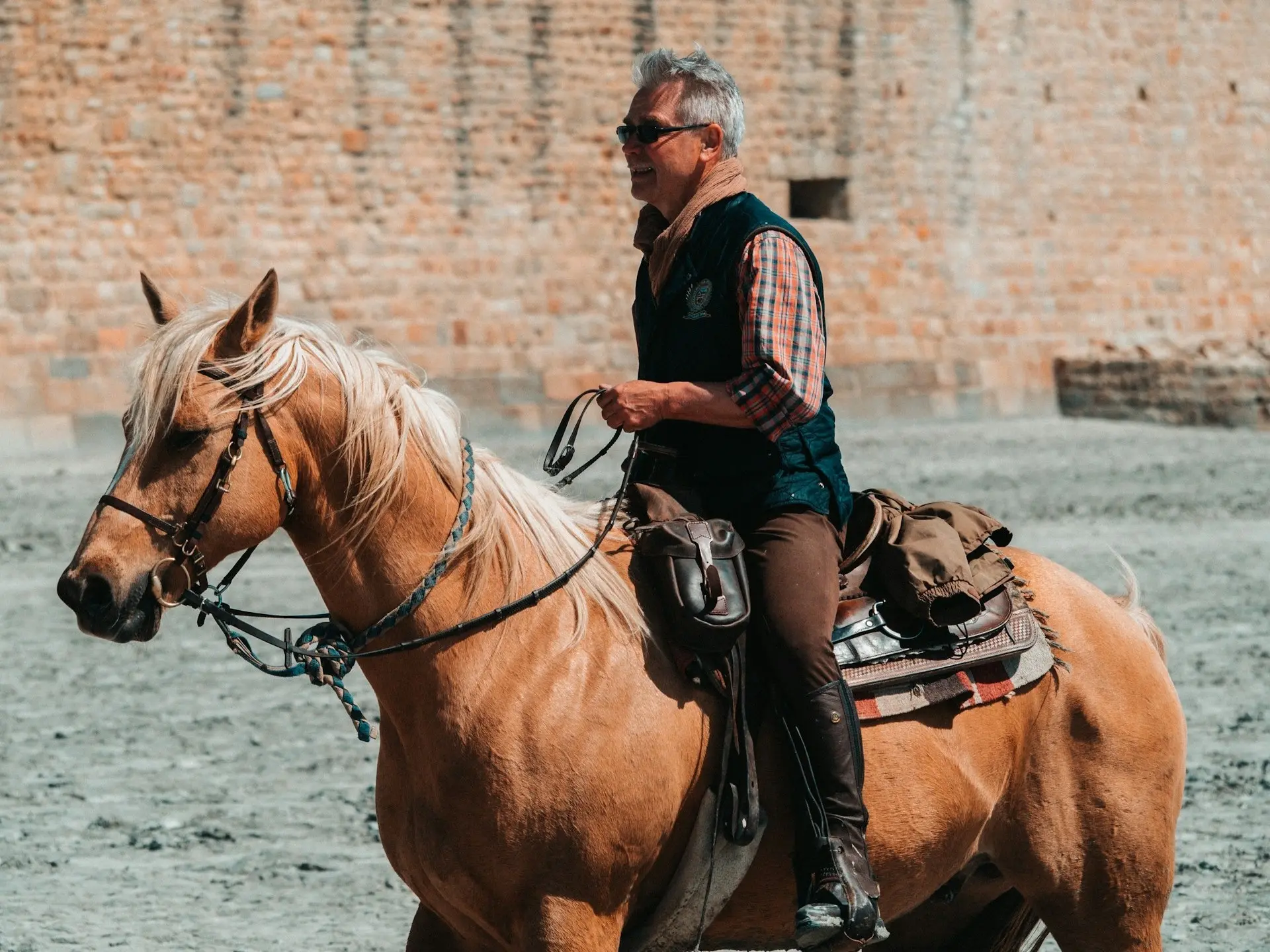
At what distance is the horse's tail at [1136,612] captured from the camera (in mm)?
4188

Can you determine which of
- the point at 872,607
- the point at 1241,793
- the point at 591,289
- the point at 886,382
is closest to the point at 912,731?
the point at 872,607

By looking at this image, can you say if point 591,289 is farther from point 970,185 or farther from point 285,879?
point 285,879

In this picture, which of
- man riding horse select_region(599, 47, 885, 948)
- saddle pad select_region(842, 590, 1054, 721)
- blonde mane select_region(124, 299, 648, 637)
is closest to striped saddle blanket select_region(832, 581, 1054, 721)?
saddle pad select_region(842, 590, 1054, 721)

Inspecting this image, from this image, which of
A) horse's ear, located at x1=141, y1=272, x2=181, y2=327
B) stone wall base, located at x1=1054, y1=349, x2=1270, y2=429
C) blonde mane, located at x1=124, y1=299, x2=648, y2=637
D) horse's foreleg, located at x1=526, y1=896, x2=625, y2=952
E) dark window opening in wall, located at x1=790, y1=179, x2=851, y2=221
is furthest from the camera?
dark window opening in wall, located at x1=790, y1=179, x2=851, y2=221

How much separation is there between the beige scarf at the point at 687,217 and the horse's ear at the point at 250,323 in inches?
33.6

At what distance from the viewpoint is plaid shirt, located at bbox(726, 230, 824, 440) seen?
3414mm

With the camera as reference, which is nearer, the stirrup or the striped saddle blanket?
the stirrup

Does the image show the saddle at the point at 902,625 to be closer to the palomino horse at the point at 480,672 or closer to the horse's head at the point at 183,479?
the palomino horse at the point at 480,672

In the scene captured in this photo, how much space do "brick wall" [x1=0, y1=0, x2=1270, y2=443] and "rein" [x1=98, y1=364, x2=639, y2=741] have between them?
14136 millimetres

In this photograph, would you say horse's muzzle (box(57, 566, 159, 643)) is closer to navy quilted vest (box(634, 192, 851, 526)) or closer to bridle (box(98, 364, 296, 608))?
bridle (box(98, 364, 296, 608))

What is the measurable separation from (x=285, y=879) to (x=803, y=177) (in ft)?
54.1

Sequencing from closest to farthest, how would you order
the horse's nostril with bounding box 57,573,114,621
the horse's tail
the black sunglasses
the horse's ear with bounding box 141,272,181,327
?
the horse's nostril with bounding box 57,573,114,621
the horse's ear with bounding box 141,272,181,327
the black sunglasses
the horse's tail

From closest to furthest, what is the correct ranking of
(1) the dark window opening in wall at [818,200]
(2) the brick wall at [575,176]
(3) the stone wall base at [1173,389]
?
(2) the brick wall at [575,176] → (3) the stone wall base at [1173,389] → (1) the dark window opening in wall at [818,200]

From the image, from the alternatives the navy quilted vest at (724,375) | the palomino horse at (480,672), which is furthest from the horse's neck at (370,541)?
the navy quilted vest at (724,375)
